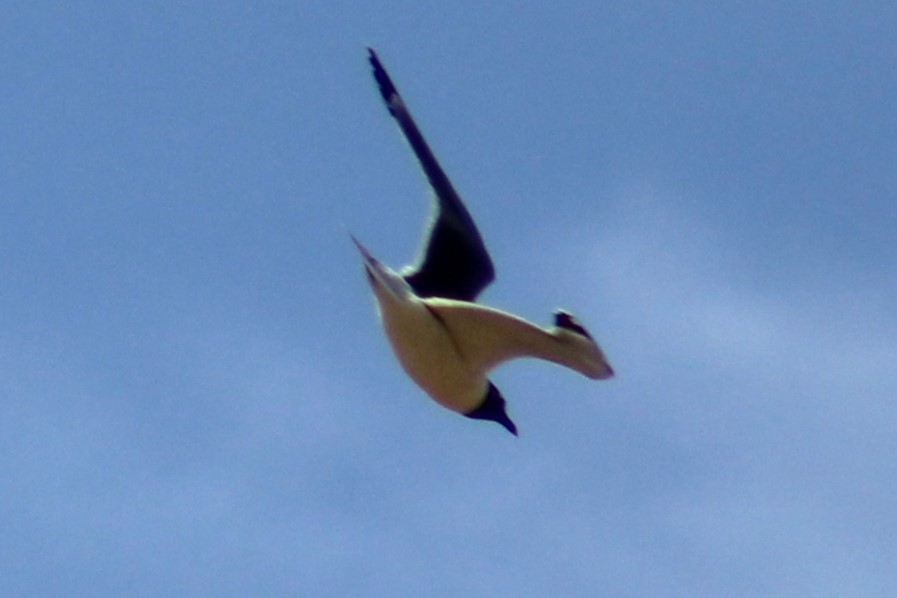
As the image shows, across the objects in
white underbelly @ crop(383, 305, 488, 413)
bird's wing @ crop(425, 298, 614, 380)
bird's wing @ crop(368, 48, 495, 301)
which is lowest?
white underbelly @ crop(383, 305, 488, 413)

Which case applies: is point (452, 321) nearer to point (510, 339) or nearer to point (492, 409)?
point (510, 339)

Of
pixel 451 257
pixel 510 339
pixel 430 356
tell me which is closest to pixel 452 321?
pixel 430 356

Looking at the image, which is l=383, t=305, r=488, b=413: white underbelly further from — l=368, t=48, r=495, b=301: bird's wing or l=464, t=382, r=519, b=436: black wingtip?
l=368, t=48, r=495, b=301: bird's wing

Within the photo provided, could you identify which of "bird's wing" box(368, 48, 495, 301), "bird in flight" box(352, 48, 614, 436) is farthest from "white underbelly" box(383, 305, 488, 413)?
"bird's wing" box(368, 48, 495, 301)

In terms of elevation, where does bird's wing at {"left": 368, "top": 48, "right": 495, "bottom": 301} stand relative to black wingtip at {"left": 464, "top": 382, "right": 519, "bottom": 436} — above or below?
above

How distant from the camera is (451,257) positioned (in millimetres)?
9164

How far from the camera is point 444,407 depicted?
887 cm

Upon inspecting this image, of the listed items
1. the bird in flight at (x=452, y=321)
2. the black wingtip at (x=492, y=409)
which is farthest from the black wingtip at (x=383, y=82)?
the black wingtip at (x=492, y=409)

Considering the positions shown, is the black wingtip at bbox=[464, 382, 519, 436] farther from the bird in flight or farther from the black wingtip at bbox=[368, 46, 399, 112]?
the black wingtip at bbox=[368, 46, 399, 112]

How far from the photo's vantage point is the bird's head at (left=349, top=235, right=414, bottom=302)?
322 inches

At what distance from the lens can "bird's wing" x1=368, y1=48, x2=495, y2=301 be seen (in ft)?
29.2

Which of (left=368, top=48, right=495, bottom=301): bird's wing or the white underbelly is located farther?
(left=368, top=48, right=495, bottom=301): bird's wing

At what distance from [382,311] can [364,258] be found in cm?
35

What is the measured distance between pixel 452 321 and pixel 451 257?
30.0 inches
